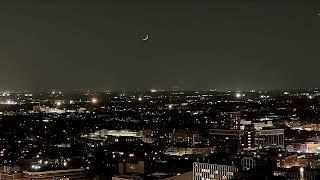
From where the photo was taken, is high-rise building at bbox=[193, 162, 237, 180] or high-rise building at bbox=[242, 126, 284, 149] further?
high-rise building at bbox=[242, 126, 284, 149]

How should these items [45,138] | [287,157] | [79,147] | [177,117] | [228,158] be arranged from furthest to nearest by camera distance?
[177,117], [45,138], [79,147], [287,157], [228,158]

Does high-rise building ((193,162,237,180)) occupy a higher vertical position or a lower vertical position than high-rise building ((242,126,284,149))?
lower

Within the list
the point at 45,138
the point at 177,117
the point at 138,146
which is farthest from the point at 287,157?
the point at 177,117

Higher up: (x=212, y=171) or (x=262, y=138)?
(x=262, y=138)

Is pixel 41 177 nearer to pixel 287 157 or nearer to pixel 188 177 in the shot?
pixel 188 177

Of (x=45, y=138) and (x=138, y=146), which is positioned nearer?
(x=138, y=146)

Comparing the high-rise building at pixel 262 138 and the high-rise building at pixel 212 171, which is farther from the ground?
the high-rise building at pixel 262 138

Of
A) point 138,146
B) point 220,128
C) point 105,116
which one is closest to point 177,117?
point 105,116

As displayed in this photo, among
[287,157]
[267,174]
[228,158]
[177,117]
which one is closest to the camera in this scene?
[267,174]

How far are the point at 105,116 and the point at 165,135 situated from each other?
47.6 feet

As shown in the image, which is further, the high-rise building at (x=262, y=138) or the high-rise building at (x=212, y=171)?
the high-rise building at (x=262, y=138)

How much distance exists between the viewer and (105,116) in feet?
156

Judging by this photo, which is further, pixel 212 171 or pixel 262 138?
pixel 262 138

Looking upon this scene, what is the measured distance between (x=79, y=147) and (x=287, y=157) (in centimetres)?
1097
